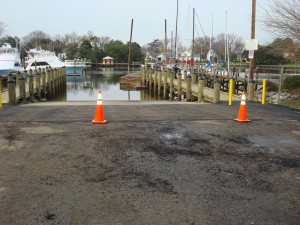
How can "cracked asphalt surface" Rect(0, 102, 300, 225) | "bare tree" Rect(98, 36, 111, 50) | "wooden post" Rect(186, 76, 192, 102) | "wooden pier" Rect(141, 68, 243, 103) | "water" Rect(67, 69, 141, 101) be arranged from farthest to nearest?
"bare tree" Rect(98, 36, 111, 50) → "water" Rect(67, 69, 141, 101) → "wooden post" Rect(186, 76, 192, 102) → "wooden pier" Rect(141, 68, 243, 103) → "cracked asphalt surface" Rect(0, 102, 300, 225)

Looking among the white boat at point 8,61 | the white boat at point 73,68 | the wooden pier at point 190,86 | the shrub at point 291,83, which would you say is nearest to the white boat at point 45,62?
the white boat at point 73,68

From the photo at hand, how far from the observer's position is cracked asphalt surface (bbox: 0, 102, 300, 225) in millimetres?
3535

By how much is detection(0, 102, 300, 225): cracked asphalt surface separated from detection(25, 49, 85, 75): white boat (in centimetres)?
4539

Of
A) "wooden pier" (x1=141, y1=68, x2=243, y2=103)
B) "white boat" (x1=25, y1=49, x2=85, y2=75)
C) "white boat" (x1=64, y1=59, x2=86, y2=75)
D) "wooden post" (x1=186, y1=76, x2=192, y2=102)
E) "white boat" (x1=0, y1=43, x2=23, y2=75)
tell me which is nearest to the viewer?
"wooden pier" (x1=141, y1=68, x2=243, y2=103)

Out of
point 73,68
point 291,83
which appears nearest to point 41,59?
point 73,68

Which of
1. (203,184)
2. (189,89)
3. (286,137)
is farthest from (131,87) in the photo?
(203,184)

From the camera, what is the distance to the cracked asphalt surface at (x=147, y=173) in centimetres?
354

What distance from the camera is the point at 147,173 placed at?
15.5 ft

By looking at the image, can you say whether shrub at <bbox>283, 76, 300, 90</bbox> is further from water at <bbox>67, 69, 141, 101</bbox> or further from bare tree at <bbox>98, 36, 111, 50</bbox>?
bare tree at <bbox>98, 36, 111, 50</bbox>

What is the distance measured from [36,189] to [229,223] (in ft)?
7.44

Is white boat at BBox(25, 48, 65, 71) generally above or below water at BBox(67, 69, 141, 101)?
above

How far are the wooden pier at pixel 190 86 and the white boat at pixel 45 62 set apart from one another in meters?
18.6

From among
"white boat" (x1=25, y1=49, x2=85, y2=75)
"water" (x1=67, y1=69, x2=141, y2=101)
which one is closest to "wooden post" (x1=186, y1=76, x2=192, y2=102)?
"water" (x1=67, y1=69, x2=141, y2=101)

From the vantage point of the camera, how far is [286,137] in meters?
7.17
